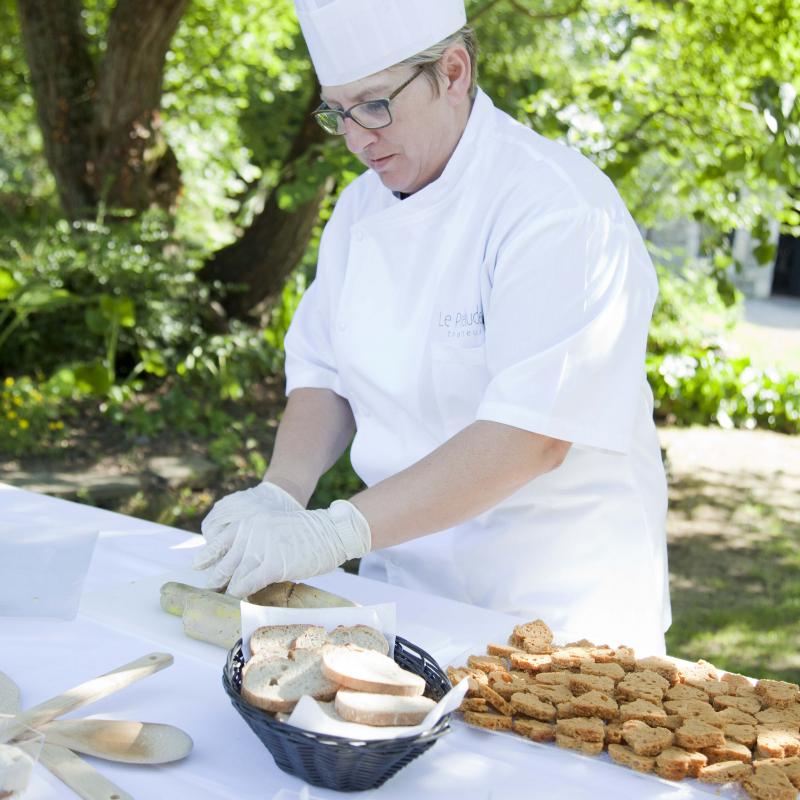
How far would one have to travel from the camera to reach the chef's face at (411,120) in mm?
1727

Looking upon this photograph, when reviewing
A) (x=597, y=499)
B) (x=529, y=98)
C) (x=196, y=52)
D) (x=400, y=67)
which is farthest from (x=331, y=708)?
(x=196, y=52)

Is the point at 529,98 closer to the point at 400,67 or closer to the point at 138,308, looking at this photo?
the point at 138,308

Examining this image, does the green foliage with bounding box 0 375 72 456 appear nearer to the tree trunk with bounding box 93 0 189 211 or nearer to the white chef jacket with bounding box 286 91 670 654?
the tree trunk with bounding box 93 0 189 211

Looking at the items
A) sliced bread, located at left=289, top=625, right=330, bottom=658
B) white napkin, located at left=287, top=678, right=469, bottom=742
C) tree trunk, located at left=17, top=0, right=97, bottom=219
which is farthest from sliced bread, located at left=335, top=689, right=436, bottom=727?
tree trunk, located at left=17, top=0, right=97, bottom=219

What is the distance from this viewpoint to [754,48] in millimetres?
4297

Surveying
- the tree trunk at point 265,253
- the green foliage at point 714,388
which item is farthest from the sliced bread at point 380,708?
the green foliage at point 714,388

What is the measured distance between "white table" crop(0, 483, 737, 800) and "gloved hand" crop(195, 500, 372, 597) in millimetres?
Answer: 114

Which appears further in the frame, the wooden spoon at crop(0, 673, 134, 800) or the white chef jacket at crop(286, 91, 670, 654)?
the white chef jacket at crop(286, 91, 670, 654)

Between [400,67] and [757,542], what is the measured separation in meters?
4.01

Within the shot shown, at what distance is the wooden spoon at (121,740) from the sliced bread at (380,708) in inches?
8.2

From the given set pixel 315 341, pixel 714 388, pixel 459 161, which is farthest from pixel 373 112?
pixel 714 388

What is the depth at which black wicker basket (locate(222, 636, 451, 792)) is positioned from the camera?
3.43 feet

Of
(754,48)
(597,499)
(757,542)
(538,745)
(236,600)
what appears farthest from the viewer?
(757,542)

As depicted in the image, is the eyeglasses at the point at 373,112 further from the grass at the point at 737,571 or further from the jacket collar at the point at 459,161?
the grass at the point at 737,571
